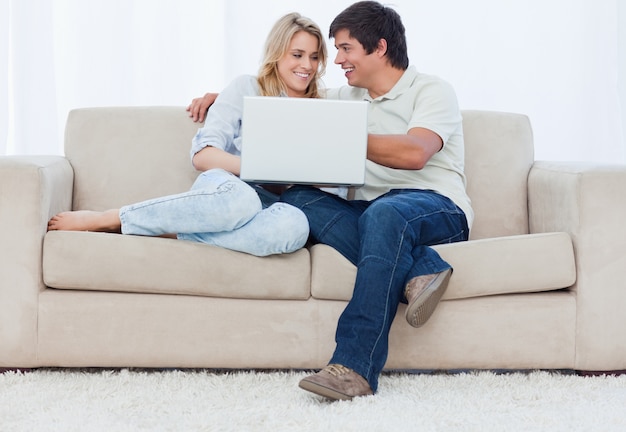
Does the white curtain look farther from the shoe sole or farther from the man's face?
the shoe sole

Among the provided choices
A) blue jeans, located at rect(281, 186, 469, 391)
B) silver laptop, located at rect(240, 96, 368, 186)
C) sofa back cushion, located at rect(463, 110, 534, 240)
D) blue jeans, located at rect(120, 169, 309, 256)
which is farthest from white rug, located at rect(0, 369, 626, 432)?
sofa back cushion, located at rect(463, 110, 534, 240)

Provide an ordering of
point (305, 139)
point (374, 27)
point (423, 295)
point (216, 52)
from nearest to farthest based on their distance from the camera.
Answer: point (423, 295) → point (305, 139) → point (374, 27) → point (216, 52)

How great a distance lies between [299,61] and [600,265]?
3.45 feet

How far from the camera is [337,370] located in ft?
5.65

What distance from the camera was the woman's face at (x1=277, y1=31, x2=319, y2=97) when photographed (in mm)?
2410

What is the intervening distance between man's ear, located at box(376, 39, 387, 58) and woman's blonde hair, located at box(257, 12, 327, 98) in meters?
0.17

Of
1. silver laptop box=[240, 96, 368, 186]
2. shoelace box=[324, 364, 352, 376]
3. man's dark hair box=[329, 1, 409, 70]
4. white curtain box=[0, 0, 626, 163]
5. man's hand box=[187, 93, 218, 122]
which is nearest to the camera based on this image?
shoelace box=[324, 364, 352, 376]

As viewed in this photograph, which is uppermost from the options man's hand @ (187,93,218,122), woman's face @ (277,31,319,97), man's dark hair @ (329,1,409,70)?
man's dark hair @ (329,1,409,70)

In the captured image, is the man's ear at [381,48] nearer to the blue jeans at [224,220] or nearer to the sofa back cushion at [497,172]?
the sofa back cushion at [497,172]

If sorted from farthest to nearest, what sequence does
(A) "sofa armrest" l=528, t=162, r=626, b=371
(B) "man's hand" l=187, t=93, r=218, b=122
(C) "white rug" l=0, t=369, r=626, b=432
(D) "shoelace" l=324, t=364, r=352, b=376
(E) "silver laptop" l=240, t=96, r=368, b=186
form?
(B) "man's hand" l=187, t=93, r=218, b=122 < (A) "sofa armrest" l=528, t=162, r=626, b=371 < (E) "silver laptop" l=240, t=96, r=368, b=186 < (D) "shoelace" l=324, t=364, r=352, b=376 < (C) "white rug" l=0, t=369, r=626, b=432

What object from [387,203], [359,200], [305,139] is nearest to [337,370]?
[387,203]

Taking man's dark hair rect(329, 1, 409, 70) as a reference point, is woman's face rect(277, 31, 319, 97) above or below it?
below

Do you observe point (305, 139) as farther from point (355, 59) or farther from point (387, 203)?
point (355, 59)

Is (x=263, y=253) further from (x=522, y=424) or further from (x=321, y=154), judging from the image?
(x=522, y=424)
